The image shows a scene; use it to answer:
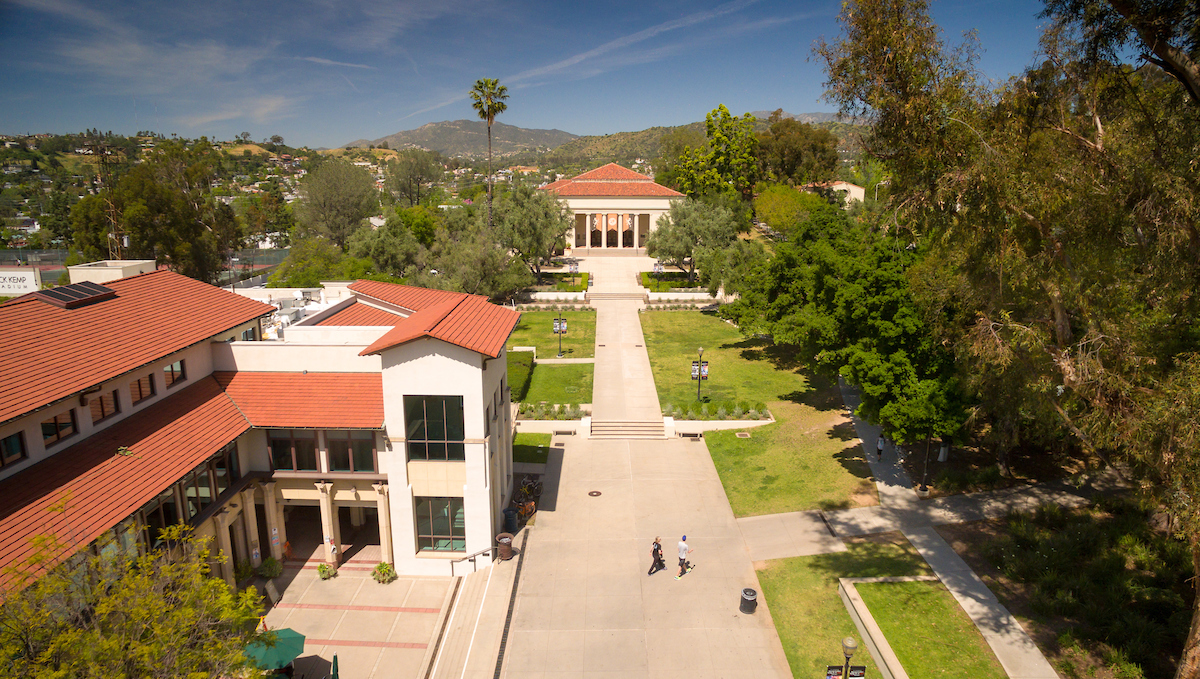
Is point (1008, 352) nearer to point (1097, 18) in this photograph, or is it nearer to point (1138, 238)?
point (1138, 238)

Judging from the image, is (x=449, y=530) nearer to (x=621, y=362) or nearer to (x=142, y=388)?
(x=142, y=388)

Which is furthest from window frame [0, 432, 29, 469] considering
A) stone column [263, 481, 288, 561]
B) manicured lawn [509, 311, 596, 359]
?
manicured lawn [509, 311, 596, 359]

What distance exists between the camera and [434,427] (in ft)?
68.7

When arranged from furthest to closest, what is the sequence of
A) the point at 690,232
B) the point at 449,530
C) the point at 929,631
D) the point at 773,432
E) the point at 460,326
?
the point at 690,232
the point at 773,432
the point at 449,530
the point at 460,326
the point at 929,631

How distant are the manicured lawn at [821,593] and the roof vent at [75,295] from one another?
896 inches

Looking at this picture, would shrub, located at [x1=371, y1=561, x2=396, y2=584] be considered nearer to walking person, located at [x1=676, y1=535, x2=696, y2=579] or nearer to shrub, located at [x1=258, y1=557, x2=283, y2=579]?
shrub, located at [x1=258, y1=557, x2=283, y2=579]

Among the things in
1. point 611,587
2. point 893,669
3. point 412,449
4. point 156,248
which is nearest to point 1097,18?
point 893,669

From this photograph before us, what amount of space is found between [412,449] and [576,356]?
78.4 ft

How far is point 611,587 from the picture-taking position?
A: 2106 cm

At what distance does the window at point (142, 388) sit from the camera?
19094 mm

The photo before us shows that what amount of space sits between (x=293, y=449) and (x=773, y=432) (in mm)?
21754

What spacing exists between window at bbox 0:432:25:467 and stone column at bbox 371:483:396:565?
9050 mm

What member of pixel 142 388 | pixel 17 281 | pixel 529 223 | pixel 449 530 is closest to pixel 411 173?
pixel 529 223

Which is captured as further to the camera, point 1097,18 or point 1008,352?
point 1008,352
